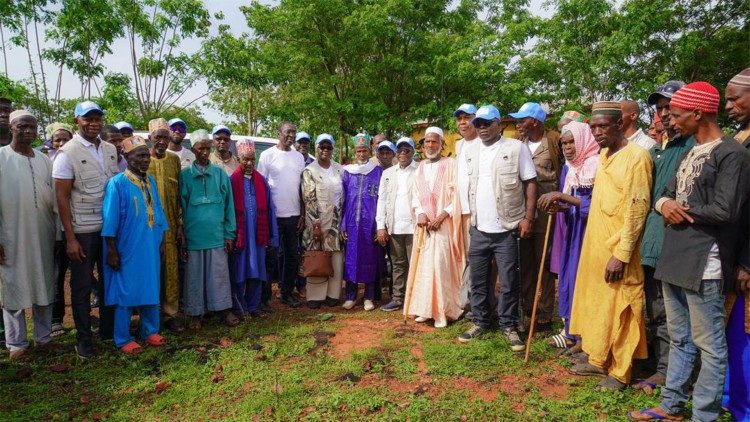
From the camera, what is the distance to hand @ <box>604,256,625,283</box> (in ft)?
11.1

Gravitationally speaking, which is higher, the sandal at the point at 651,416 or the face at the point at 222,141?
the face at the point at 222,141

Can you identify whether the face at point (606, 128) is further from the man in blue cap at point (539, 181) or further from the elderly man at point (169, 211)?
the elderly man at point (169, 211)

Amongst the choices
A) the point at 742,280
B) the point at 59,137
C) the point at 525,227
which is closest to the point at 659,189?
the point at 742,280

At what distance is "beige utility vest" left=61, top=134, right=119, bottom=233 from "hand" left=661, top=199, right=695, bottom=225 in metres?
4.53

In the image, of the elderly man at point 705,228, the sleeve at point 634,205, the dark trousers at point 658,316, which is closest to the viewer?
the elderly man at point 705,228

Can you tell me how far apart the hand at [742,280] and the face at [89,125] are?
5.04 meters

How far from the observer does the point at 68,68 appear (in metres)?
9.70

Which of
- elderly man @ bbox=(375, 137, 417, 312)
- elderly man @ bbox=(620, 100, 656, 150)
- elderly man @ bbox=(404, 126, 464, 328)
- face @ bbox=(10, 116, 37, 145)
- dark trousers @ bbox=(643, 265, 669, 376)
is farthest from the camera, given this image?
elderly man @ bbox=(375, 137, 417, 312)

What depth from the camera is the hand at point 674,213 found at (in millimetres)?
2859

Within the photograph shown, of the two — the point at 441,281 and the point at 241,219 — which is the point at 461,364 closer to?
the point at 441,281

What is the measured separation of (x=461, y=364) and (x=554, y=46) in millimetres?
11396

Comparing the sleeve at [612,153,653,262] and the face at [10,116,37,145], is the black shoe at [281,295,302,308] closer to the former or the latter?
the face at [10,116,37,145]

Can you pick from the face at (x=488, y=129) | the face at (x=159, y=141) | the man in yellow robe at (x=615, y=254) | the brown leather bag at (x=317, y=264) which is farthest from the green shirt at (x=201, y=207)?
the man in yellow robe at (x=615, y=254)

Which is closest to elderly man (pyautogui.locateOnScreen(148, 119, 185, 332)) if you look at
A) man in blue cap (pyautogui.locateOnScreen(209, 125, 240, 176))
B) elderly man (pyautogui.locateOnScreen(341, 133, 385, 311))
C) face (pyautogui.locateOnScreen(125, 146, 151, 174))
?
face (pyautogui.locateOnScreen(125, 146, 151, 174))
